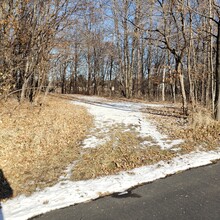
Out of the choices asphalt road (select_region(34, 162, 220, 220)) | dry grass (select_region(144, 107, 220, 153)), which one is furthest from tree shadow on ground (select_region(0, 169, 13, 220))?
dry grass (select_region(144, 107, 220, 153))

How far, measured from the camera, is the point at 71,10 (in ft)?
38.7

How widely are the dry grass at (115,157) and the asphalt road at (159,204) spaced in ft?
3.70

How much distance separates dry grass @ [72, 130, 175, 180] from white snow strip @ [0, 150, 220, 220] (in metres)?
0.28

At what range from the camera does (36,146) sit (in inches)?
256

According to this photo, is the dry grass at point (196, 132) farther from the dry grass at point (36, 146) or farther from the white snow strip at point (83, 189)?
the dry grass at point (36, 146)

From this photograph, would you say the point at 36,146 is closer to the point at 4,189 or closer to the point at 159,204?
the point at 4,189

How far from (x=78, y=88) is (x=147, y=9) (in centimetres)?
2747

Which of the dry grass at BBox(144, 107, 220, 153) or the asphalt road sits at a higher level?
the dry grass at BBox(144, 107, 220, 153)

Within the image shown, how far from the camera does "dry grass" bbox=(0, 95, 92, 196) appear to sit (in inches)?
197

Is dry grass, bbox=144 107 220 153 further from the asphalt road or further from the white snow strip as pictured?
the asphalt road

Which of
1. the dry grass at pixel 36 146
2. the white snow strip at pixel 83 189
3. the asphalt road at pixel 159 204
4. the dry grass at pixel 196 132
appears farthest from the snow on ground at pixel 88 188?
the dry grass at pixel 196 132

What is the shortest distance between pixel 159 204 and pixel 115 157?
229 centimetres

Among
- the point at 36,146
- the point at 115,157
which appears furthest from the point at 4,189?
the point at 115,157

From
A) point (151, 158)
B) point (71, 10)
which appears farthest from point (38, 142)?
point (71, 10)
